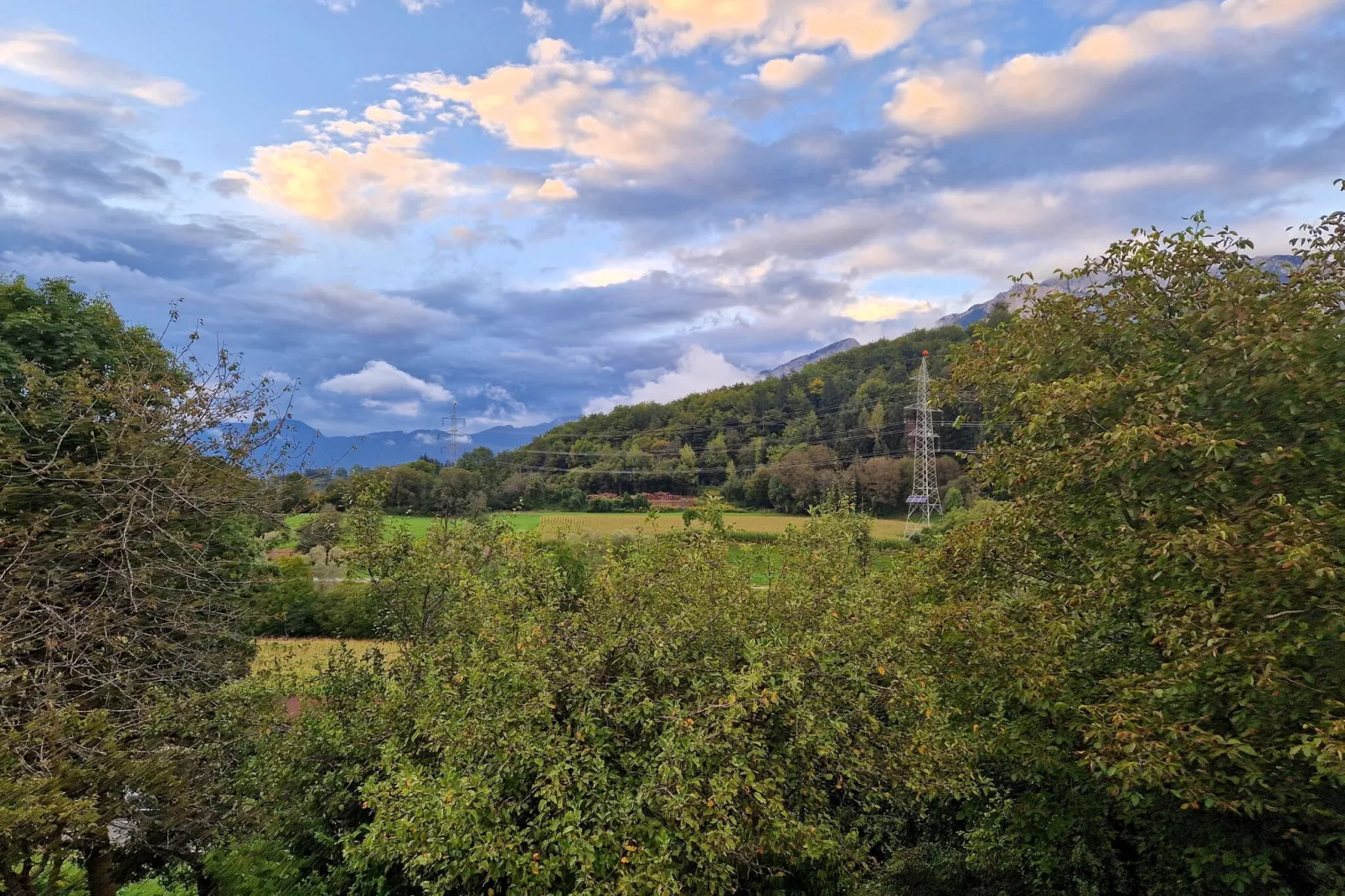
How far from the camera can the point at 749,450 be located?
311 ft

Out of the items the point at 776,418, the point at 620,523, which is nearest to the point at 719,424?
the point at 776,418

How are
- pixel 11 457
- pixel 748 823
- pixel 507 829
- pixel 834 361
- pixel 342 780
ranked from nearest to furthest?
pixel 507 829 → pixel 748 823 → pixel 342 780 → pixel 11 457 → pixel 834 361

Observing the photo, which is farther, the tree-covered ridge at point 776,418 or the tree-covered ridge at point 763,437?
the tree-covered ridge at point 776,418

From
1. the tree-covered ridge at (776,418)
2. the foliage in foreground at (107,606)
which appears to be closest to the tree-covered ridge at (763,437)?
the tree-covered ridge at (776,418)

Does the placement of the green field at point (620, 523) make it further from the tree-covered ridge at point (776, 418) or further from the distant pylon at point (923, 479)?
the tree-covered ridge at point (776, 418)

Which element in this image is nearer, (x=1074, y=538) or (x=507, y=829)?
(x=507, y=829)

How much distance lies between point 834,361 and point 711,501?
110779mm

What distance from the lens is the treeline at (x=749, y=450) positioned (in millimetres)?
72062

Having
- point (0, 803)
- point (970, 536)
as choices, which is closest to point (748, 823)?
point (970, 536)

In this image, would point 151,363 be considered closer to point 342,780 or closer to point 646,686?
point 342,780

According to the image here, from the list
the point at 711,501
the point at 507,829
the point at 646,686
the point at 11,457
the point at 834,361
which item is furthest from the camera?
the point at 834,361

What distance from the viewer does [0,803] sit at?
6.21 m

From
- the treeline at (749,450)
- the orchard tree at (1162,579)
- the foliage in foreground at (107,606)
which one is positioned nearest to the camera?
the orchard tree at (1162,579)

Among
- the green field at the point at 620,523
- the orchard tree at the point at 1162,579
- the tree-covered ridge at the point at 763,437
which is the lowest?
the green field at the point at 620,523
